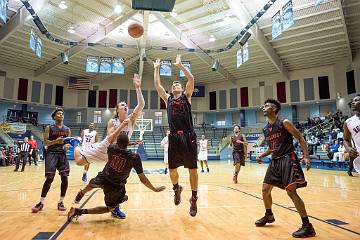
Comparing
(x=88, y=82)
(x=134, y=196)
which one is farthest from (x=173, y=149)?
(x=88, y=82)

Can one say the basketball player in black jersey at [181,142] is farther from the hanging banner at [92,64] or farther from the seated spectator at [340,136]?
the hanging banner at [92,64]

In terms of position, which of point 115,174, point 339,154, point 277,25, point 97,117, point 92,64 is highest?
point 277,25

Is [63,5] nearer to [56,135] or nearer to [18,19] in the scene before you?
[18,19]

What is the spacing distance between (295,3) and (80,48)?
15.5 meters

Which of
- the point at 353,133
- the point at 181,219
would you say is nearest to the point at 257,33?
the point at 353,133

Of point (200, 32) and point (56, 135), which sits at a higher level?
point (200, 32)

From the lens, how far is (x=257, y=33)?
63.8 ft

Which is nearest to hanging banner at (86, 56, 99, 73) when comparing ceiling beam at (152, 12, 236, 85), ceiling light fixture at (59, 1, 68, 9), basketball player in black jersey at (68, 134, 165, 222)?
ceiling light fixture at (59, 1, 68, 9)

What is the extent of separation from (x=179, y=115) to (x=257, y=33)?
17.1 m

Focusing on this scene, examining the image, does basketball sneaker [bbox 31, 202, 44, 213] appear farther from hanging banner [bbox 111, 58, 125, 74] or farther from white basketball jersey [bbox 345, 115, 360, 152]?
hanging banner [bbox 111, 58, 125, 74]

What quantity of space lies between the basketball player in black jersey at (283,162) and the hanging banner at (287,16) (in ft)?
35.2

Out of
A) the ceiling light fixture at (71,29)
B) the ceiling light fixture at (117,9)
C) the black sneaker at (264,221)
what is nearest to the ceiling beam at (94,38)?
the ceiling light fixture at (117,9)

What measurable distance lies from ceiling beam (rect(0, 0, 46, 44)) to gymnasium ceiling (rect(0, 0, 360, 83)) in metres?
0.06

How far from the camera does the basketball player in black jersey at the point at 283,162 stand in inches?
133
